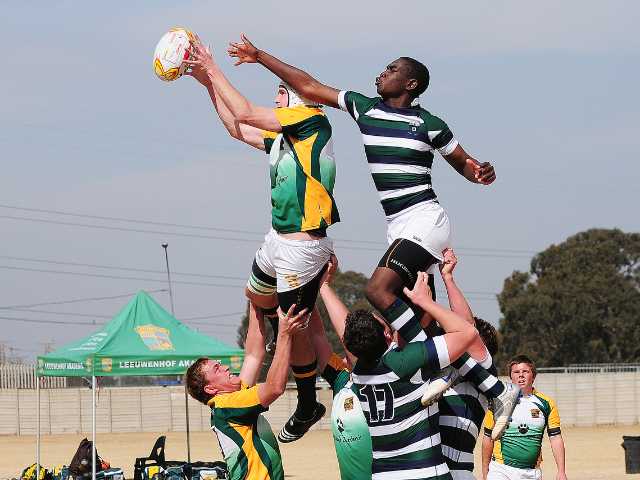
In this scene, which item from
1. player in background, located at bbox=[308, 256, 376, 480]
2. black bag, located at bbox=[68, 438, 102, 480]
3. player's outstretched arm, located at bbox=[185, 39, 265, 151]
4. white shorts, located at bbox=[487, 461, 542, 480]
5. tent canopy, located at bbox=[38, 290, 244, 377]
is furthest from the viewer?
black bag, located at bbox=[68, 438, 102, 480]

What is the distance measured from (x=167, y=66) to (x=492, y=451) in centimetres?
562

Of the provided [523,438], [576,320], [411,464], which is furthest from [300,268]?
[576,320]

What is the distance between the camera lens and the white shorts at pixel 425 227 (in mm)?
5898

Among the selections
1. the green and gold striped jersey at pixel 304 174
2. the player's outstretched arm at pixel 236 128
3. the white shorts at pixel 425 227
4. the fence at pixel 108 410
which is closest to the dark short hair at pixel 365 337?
the white shorts at pixel 425 227

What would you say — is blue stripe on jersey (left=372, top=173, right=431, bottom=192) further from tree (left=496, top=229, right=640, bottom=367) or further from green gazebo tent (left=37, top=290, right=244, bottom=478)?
tree (left=496, top=229, right=640, bottom=367)

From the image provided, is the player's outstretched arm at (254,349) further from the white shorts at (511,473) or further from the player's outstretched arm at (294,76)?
the white shorts at (511,473)

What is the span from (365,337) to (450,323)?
576 mm

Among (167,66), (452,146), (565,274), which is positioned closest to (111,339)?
(167,66)

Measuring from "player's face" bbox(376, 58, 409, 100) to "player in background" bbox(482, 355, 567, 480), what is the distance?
15.0 ft

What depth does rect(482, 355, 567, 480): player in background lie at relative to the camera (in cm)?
941

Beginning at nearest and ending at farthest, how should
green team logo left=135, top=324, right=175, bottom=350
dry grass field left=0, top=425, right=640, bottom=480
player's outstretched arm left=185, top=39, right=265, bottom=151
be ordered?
player's outstretched arm left=185, top=39, right=265, bottom=151, green team logo left=135, top=324, right=175, bottom=350, dry grass field left=0, top=425, right=640, bottom=480

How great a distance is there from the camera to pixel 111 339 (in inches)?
635

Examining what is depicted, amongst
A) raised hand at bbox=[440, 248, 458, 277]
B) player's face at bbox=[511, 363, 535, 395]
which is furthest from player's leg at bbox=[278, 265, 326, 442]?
player's face at bbox=[511, 363, 535, 395]

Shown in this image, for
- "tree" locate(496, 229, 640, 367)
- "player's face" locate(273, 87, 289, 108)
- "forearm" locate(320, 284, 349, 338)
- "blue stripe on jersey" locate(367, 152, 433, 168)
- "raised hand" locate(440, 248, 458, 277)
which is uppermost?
"tree" locate(496, 229, 640, 367)
